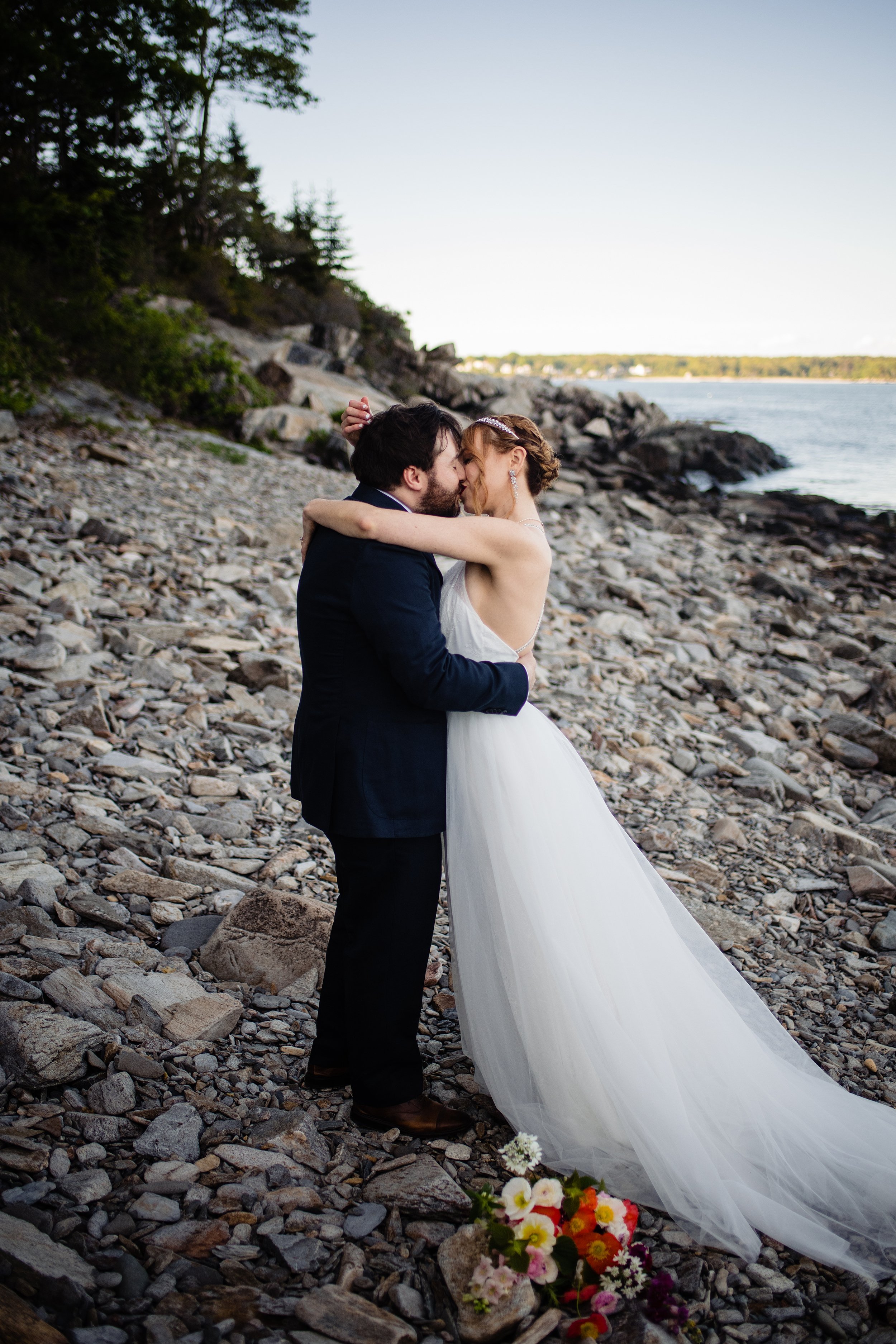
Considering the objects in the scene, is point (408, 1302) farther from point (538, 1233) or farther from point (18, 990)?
point (18, 990)

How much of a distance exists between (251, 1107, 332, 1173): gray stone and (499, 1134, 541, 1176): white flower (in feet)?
2.24

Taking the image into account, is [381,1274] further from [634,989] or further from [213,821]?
[213,821]

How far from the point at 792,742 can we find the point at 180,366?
544 inches

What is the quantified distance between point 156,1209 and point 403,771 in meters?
1.41

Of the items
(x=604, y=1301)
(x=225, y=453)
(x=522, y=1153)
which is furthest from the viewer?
(x=225, y=453)

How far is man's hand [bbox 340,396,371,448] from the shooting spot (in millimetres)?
2965

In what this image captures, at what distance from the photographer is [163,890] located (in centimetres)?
420

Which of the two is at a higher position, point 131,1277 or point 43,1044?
point 43,1044

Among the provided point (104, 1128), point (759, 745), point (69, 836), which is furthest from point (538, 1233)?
point (759, 745)

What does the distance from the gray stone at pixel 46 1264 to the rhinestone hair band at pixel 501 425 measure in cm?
274

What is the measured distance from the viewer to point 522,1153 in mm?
2430

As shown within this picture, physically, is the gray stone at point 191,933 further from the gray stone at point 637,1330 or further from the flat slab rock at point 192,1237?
the gray stone at point 637,1330

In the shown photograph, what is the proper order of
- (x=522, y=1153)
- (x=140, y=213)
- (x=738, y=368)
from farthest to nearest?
(x=738, y=368), (x=140, y=213), (x=522, y=1153)

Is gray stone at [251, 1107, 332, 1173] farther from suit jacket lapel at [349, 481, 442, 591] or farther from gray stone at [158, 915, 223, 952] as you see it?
suit jacket lapel at [349, 481, 442, 591]
